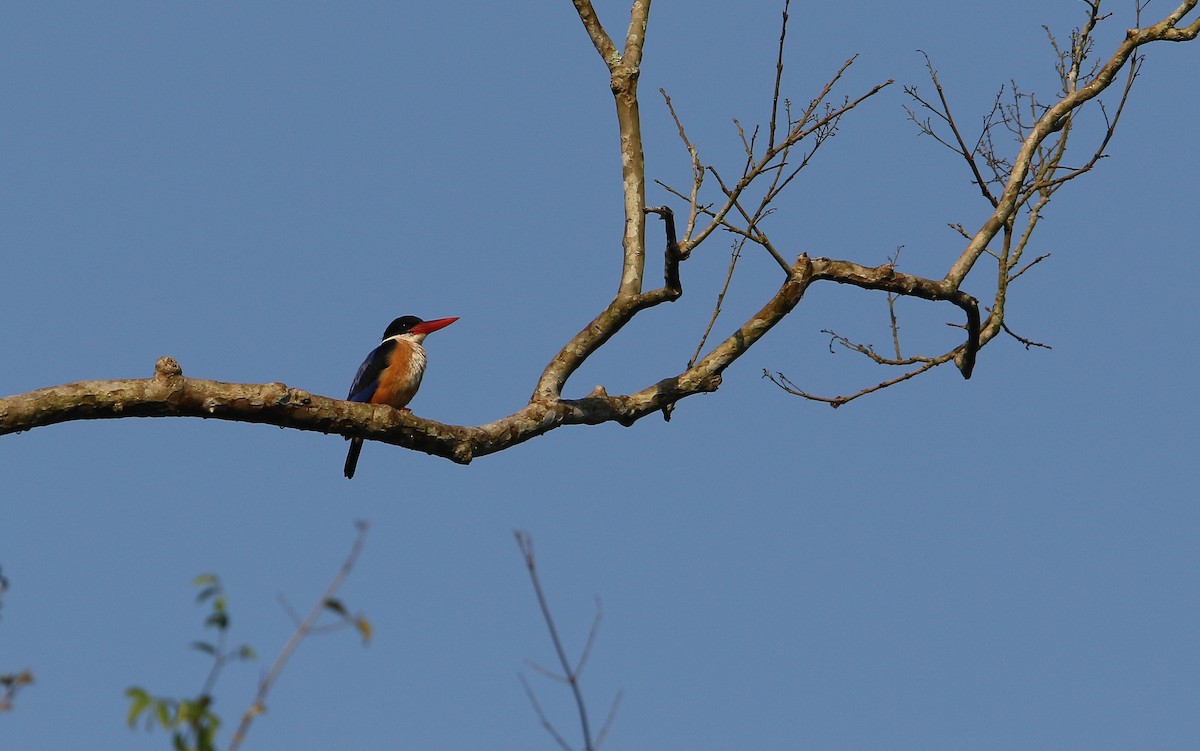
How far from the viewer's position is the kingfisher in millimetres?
7633

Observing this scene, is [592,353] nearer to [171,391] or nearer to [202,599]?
[171,391]

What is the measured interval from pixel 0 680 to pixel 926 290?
479cm

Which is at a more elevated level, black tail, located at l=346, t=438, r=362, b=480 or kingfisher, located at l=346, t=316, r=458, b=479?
kingfisher, located at l=346, t=316, r=458, b=479

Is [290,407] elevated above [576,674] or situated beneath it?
elevated above

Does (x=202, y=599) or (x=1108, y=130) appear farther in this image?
(x=1108, y=130)

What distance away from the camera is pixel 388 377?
7.65m

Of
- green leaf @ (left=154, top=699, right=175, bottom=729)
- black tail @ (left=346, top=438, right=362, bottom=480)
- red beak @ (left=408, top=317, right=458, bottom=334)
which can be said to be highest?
red beak @ (left=408, top=317, right=458, bottom=334)

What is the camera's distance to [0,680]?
2434 millimetres

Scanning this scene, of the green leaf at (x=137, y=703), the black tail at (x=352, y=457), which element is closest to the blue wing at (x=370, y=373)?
the black tail at (x=352, y=457)

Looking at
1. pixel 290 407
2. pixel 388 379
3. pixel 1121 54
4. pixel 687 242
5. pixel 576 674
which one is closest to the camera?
pixel 576 674

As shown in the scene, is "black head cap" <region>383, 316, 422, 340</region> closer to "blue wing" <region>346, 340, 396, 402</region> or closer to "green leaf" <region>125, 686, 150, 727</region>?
"blue wing" <region>346, 340, 396, 402</region>

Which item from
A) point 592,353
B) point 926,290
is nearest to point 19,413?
point 592,353

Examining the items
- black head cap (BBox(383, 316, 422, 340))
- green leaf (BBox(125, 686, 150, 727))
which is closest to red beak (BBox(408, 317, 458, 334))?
black head cap (BBox(383, 316, 422, 340))

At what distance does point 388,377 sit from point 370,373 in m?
0.13
